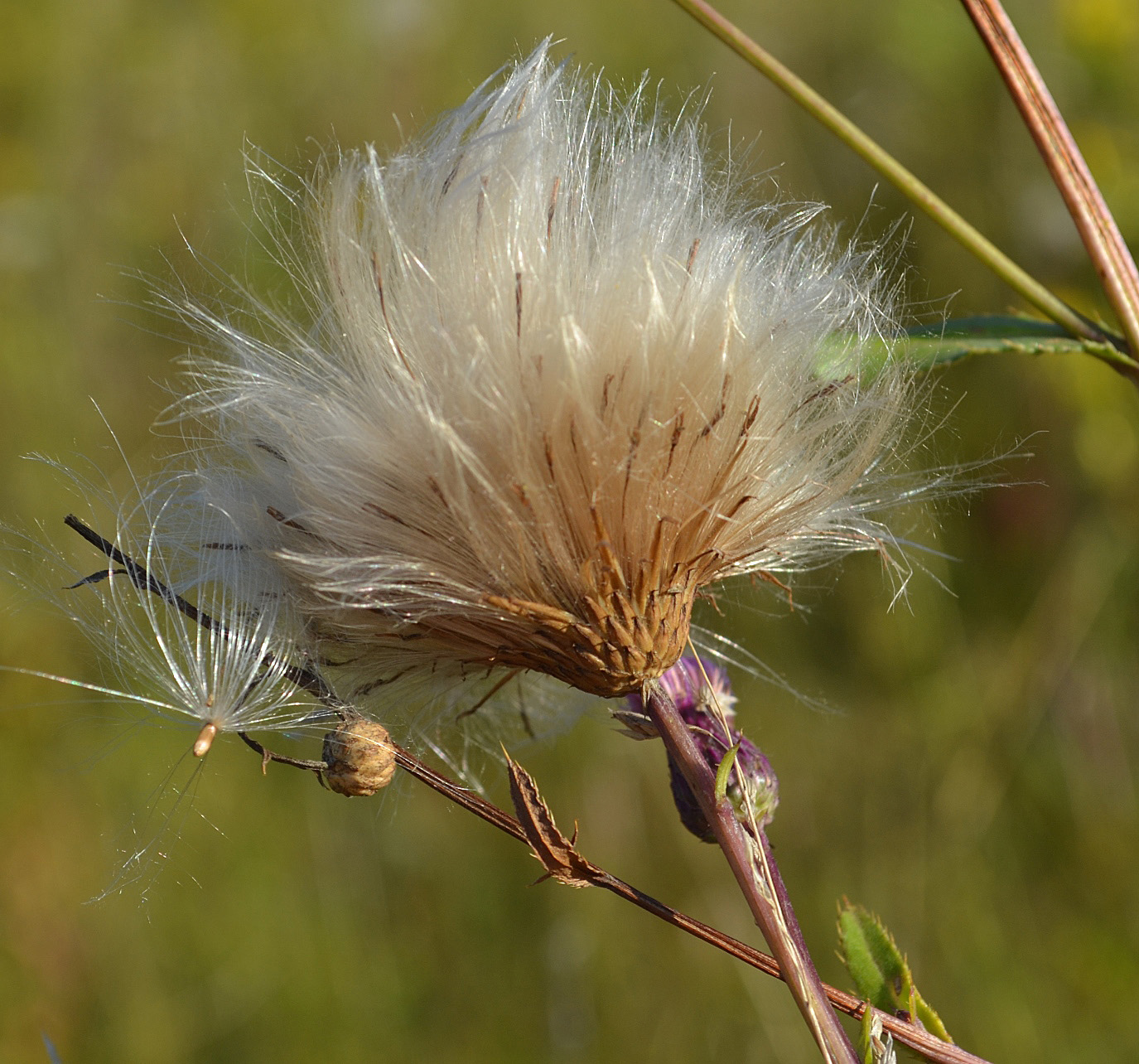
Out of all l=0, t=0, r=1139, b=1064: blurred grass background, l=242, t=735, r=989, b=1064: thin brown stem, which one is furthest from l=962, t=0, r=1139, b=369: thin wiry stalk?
l=0, t=0, r=1139, b=1064: blurred grass background

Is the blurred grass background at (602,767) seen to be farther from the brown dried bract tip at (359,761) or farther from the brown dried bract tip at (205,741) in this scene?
the brown dried bract tip at (359,761)

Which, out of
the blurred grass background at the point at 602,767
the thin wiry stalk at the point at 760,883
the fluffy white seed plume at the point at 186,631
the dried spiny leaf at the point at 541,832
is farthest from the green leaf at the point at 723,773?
the blurred grass background at the point at 602,767

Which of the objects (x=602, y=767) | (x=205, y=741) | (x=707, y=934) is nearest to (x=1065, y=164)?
(x=707, y=934)

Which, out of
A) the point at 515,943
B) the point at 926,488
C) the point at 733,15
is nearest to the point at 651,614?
the point at 926,488

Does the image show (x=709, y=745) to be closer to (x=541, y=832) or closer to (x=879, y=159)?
(x=541, y=832)

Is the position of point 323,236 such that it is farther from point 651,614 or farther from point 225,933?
point 225,933
